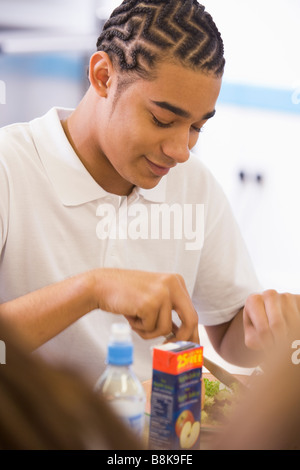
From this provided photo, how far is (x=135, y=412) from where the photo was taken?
0.56 metres

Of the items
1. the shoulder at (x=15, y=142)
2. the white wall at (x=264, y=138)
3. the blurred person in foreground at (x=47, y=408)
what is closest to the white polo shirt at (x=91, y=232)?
the shoulder at (x=15, y=142)

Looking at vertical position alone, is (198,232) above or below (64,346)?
above

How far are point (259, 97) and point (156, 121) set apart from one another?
2478 mm

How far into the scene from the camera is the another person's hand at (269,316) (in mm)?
843

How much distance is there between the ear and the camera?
1110 millimetres

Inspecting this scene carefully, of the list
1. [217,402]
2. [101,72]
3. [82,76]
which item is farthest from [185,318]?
[82,76]

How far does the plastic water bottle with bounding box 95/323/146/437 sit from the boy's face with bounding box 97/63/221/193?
1.78 ft

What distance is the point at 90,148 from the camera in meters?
1.21

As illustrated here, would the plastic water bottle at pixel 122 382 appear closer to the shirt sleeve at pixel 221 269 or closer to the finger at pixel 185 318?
the finger at pixel 185 318

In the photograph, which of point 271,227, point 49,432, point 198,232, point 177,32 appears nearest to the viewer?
point 49,432

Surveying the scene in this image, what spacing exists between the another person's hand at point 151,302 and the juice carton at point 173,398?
13cm
